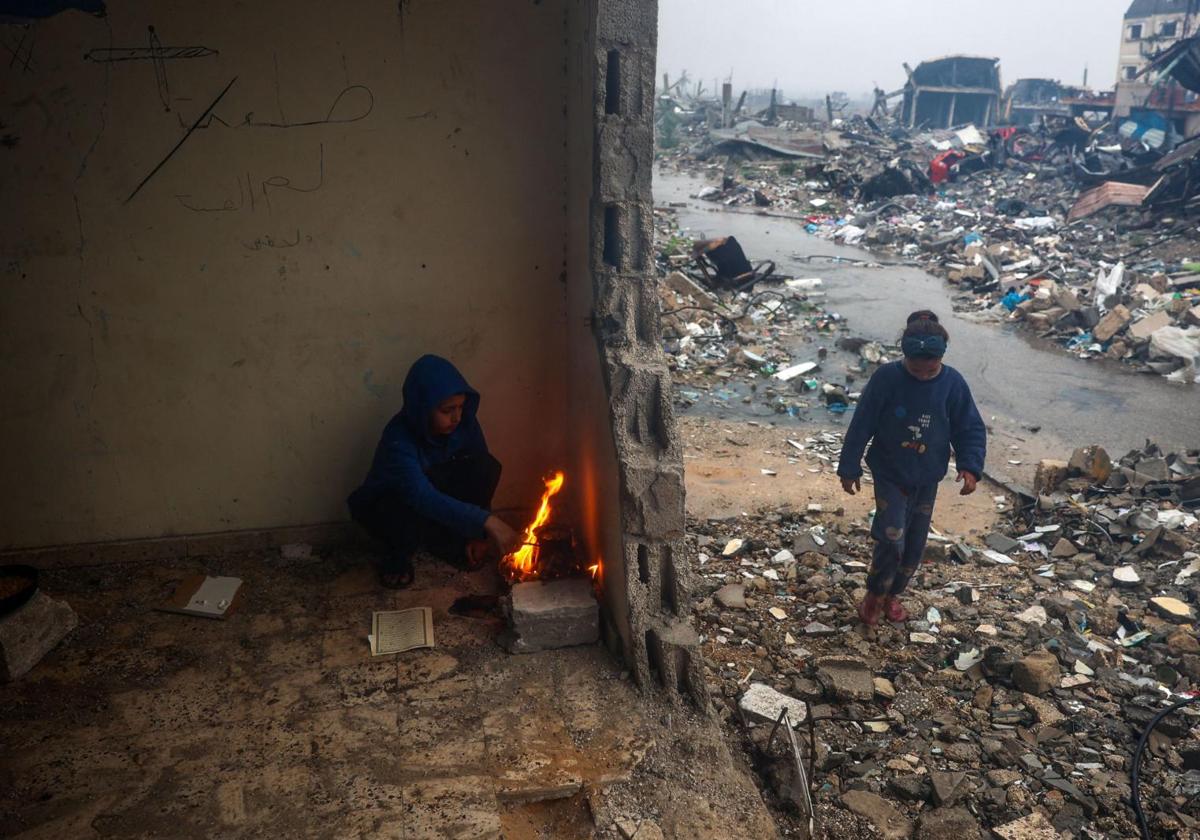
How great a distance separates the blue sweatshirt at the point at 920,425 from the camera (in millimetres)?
4242

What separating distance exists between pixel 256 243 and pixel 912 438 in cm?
341

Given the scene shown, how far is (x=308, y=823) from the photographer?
2.71 m

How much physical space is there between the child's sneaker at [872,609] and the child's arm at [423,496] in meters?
2.23

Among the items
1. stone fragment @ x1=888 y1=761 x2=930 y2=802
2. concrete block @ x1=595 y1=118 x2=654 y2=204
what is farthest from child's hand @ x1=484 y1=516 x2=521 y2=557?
stone fragment @ x1=888 y1=761 x2=930 y2=802

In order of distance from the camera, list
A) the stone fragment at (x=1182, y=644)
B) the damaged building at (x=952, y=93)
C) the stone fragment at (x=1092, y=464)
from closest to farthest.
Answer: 1. the stone fragment at (x=1182, y=644)
2. the stone fragment at (x=1092, y=464)
3. the damaged building at (x=952, y=93)

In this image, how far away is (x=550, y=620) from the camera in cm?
359

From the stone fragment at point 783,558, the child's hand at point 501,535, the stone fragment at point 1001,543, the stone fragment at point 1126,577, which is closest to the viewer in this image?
the child's hand at point 501,535

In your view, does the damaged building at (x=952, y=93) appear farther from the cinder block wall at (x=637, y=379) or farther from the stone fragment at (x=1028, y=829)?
the stone fragment at (x=1028, y=829)

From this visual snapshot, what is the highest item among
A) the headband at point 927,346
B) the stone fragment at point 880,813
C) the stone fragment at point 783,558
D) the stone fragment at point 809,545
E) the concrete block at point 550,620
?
the headband at point 927,346

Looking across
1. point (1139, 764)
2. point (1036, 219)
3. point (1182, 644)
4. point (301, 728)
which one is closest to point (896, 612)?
point (1139, 764)

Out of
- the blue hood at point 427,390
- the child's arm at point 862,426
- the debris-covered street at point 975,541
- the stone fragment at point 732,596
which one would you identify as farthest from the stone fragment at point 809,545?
the blue hood at point 427,390

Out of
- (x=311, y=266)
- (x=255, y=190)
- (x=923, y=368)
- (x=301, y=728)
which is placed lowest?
(x=301, y=728)

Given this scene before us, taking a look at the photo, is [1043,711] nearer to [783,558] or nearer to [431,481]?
[783,558]

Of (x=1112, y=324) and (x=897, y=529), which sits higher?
(x=1112, y=324)
